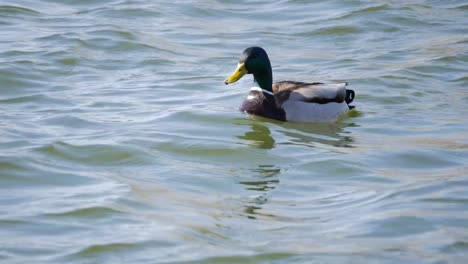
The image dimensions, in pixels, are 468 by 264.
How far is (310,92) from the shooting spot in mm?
11758

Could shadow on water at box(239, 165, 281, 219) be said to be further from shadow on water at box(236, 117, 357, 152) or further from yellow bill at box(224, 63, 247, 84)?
yellow bill at box(224, 63, 247, 84)

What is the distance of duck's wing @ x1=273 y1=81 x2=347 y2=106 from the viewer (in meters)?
11.7

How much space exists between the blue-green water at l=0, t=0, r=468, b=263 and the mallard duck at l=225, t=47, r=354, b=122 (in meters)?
0.16

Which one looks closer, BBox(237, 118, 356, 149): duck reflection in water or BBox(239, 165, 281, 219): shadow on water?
BBox(239, 165, 281, 219): shadow on water

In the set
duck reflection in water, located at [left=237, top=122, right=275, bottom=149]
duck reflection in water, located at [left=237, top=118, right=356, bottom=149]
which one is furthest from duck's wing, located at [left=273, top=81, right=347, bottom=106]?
duck reflection in water, located at [left=237, top=122, right=275, bottom=149]

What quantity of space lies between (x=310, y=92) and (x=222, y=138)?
5.53ft

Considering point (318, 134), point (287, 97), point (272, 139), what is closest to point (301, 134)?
point (318, 134)

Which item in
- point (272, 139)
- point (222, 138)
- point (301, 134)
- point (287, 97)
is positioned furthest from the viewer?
point (287, 97)

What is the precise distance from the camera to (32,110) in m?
11.1

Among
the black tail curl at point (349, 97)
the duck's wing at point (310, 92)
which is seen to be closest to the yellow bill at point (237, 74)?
the duck's wing at point (310, 92)

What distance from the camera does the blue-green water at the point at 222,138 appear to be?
7340mm

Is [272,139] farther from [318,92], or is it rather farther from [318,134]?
[318,92]

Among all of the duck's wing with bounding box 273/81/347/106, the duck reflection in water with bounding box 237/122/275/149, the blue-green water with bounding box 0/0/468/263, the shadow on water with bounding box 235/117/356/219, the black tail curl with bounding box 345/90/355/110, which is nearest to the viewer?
the blue-green water with bounding box 0/0/468/263

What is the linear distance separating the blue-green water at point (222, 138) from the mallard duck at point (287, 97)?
0.54ft
